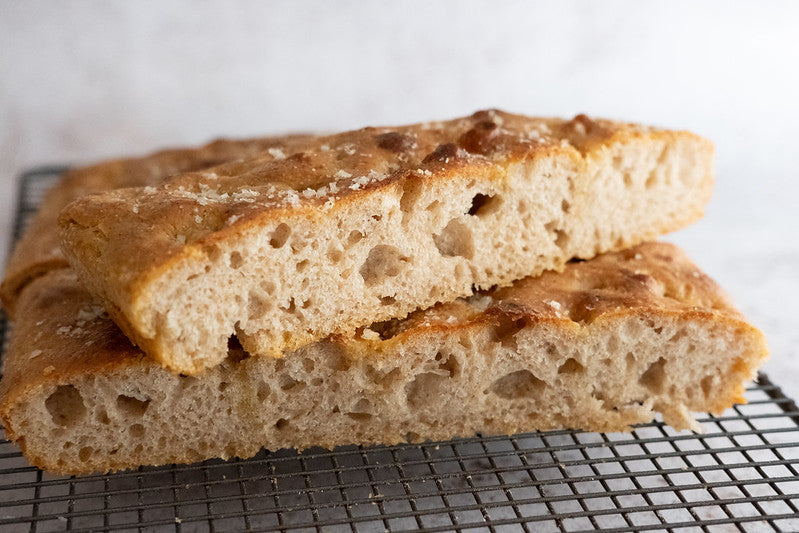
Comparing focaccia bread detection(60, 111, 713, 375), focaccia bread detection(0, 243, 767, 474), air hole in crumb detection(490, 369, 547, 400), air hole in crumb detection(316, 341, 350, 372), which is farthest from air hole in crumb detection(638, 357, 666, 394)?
air hole in crumb detection(316, 341, 350, 372)

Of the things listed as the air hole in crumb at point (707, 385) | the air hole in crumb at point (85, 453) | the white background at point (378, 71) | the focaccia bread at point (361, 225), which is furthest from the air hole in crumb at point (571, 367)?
the white background at point (378, 71)

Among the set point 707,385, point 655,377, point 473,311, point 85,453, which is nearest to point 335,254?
point 473,311

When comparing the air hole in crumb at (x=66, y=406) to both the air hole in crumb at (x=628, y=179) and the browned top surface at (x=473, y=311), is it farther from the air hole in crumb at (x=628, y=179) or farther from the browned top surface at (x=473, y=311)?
the air hole in crumb at (x=628, y=179)

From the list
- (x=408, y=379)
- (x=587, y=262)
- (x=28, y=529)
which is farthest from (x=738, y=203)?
(x=28, y=529)

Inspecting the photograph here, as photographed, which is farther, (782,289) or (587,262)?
(782,289)

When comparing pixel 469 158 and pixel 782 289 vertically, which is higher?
pixel 469 158

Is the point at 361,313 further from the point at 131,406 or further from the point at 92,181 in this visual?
the point at 92,181

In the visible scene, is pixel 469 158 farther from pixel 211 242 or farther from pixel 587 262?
pixel 211 242

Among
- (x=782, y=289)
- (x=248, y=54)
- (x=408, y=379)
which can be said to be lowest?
(x=782, y=289)
